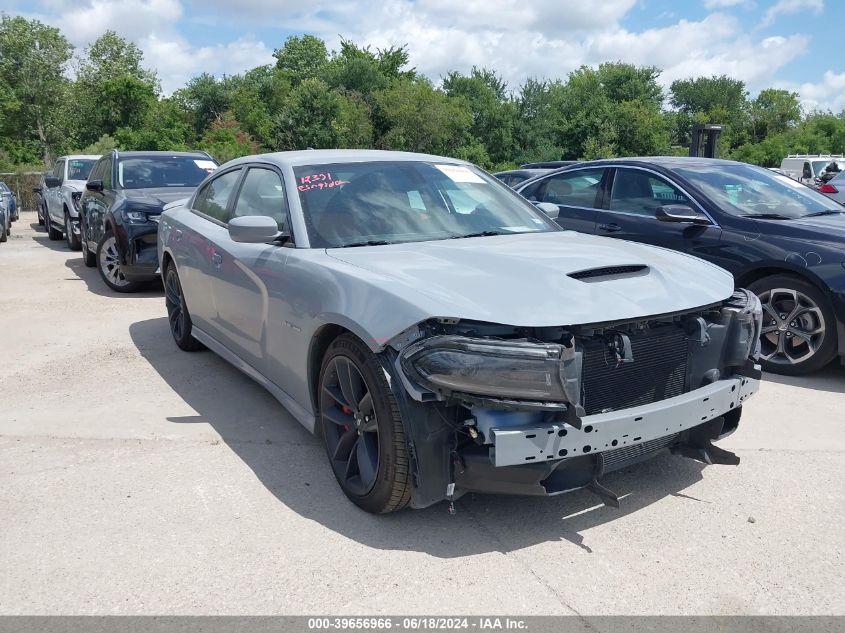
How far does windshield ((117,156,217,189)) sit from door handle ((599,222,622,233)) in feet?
18.0

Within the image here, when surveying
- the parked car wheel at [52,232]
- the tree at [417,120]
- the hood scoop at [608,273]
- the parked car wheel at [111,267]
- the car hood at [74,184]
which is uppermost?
the tree at [417,120]

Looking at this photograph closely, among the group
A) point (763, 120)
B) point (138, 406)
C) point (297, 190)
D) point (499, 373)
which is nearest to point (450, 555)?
point (499, 373)

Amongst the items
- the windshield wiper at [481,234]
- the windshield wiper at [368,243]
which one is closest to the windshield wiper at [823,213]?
the windshield wiper at [481,234]

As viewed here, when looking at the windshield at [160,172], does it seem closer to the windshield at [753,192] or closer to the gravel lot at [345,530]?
the gravel lot at [345,530]

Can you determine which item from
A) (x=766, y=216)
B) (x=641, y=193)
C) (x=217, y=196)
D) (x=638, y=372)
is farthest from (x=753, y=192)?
(x=217, y=196)

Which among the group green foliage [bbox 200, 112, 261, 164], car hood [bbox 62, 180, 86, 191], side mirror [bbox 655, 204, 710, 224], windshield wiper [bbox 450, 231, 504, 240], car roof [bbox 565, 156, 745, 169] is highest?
green foliage [bbox 200, 112, 261, 164]

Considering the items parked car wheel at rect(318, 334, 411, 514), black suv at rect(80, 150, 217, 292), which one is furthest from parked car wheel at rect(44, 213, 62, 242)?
parked car wheel at rect(318, 334, 411, 514)

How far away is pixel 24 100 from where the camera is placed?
166ft

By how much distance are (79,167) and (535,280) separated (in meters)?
13.9

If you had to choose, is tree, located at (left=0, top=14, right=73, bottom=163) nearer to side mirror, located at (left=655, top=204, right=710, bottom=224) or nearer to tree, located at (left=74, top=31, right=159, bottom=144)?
tree, located at (left=74, top=31, right=159, bottom=144)

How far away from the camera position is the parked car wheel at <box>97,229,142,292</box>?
8.84 metres

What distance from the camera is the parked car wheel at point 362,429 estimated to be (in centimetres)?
298

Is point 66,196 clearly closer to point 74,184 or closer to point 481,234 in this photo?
point 74,184

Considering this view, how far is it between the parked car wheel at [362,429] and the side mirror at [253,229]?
81 centimetres
